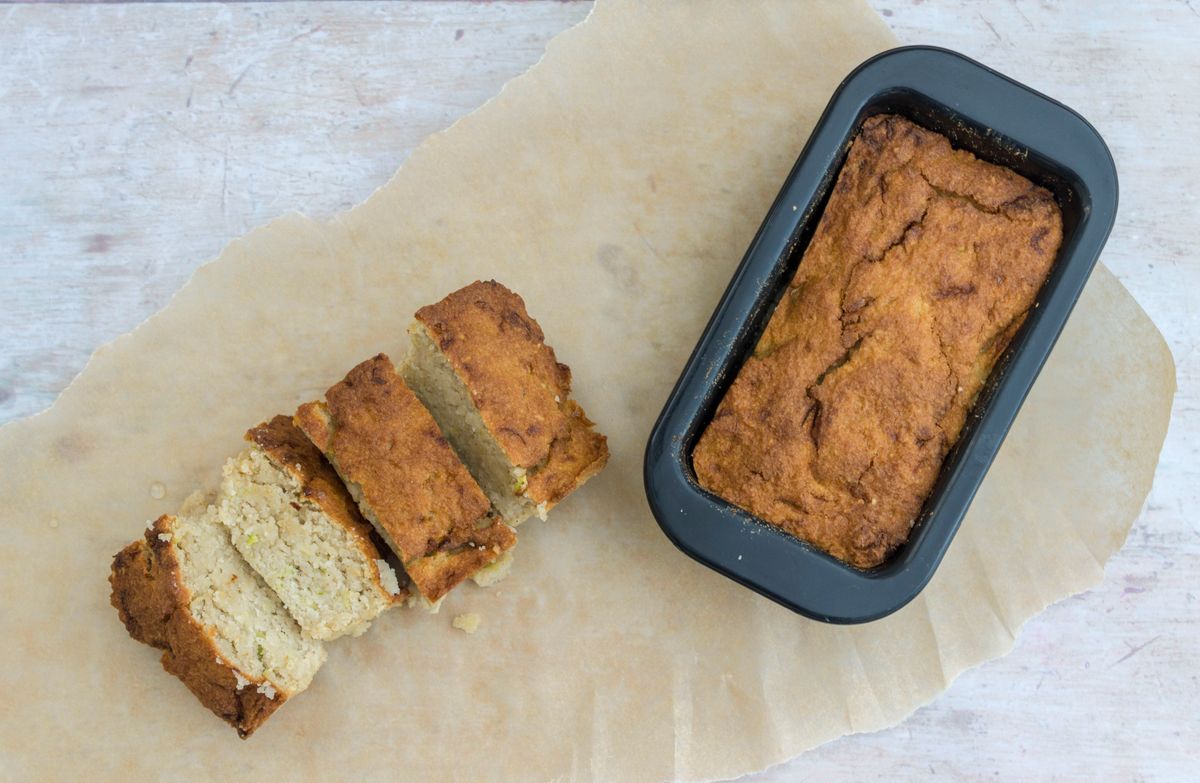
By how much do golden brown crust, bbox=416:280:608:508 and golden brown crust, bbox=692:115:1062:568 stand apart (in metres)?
0.43

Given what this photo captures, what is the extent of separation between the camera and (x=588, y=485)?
3275 millimetres

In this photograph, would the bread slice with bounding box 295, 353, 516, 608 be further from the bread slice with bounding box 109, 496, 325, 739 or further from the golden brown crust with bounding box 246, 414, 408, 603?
the bread slice with bounding box 109, 496, 325, 739

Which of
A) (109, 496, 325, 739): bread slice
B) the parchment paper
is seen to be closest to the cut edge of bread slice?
the parchment paper

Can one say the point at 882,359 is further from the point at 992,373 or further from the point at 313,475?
the point at 313,475

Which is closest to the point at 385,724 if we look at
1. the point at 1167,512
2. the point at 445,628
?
the point at 445,628

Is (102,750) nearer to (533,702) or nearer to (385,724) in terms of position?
(385,724)

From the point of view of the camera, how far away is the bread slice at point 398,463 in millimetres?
2848

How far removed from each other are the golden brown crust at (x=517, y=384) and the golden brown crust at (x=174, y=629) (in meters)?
1.03

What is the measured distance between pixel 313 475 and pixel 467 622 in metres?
0.74

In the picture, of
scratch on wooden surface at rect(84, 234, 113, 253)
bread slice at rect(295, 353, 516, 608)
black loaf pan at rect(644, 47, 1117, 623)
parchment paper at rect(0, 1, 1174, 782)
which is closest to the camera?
black loaf pan at rect(644, 47, 1117, 623)

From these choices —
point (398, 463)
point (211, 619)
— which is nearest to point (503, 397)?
point (398, 463)

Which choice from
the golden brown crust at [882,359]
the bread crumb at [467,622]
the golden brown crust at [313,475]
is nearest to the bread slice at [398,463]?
the golden brown crust at [313,475]

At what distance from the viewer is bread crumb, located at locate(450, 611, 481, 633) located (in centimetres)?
321

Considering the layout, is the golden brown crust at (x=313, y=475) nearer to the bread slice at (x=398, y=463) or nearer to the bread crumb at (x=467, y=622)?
the bread slice at (x=398, y=463)
